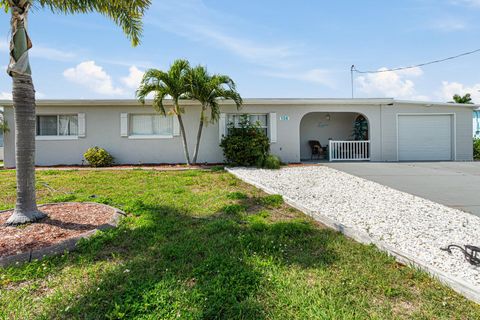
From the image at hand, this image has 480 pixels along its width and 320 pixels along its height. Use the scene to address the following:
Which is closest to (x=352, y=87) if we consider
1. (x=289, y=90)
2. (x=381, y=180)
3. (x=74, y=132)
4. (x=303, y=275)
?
(x=289, y=90)

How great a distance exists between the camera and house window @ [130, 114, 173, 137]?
11695 mm

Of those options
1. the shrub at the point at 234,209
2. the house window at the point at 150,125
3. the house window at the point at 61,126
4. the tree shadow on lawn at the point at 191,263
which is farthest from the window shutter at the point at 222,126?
the tree shadow on lawn at the point at 191,263

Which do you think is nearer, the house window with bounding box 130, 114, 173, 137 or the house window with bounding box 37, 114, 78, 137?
the house window with bounding box 37, 114, 78, 137

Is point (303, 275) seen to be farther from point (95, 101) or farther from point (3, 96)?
point (3, 96)

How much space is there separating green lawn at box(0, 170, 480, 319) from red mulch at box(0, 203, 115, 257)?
0.43 metres

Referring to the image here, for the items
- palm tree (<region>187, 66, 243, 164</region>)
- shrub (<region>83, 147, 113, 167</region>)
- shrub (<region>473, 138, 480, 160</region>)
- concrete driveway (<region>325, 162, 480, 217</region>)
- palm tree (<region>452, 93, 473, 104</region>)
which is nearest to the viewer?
concrete driveway (<region>325, 162, 480, 217</region>)

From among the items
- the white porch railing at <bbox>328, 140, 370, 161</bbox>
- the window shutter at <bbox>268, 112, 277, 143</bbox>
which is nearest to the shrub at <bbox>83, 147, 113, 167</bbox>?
the window shutter at <bbox>268, 112, 277, 143</bbox>

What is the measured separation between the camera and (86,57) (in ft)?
32.2

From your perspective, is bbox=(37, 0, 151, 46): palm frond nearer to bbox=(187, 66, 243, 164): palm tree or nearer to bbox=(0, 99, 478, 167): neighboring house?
bbox=(187, 66, 243, 164): palm tree

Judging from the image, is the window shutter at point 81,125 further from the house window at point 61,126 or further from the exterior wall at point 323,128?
the exterior wall at point 323,128

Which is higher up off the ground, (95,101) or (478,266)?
(95,101)

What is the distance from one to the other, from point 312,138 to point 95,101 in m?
10.9

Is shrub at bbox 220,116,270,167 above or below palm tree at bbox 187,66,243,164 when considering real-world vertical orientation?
below

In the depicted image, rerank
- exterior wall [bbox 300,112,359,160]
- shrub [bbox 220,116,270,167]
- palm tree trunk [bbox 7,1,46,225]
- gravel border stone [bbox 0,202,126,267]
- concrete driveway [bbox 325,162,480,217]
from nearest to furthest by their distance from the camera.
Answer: gravel border stone [bbox 0,202,126,267] → palm tree trunk [bbox 7,1,46,225] → concrete driveway [bbox 325,162,480,217] → shrub [bbox 220,116,270,167] → exterior wall [bbox 300,112,359,160]
